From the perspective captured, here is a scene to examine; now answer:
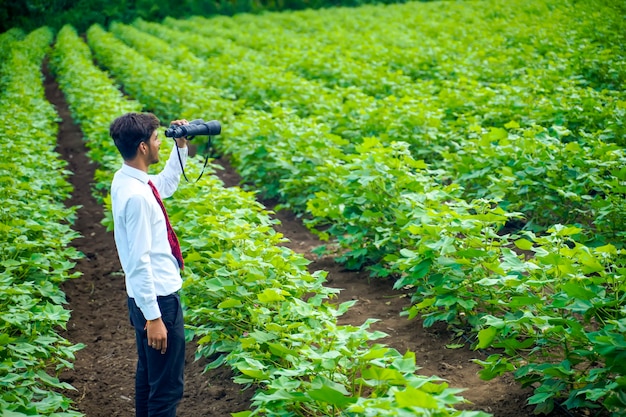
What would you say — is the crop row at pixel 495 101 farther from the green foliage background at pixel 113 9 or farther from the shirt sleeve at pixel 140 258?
the green foliage background at pixel 113 9

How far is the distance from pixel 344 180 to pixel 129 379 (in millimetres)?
2494

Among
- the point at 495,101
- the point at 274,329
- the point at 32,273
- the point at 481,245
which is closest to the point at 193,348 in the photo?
the point at 274,329

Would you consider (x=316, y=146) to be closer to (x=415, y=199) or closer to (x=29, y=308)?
(x=415, y=199)

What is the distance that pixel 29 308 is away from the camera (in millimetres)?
3846

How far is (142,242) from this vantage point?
2.87 metres

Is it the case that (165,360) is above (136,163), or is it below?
below

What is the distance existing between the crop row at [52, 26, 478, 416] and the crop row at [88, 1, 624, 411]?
22.3 inches

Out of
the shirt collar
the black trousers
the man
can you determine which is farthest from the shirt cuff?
the shirt collar

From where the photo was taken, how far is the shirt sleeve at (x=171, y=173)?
3.48m

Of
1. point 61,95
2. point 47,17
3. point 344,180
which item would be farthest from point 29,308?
point 47,17

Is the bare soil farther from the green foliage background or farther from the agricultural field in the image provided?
the green foliage background

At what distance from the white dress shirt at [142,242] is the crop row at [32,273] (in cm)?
74

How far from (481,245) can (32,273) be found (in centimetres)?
337

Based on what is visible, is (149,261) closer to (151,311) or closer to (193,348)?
(151,311)
